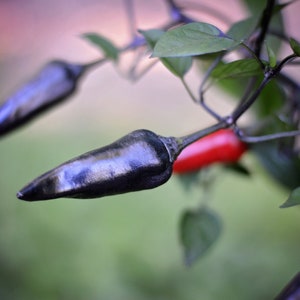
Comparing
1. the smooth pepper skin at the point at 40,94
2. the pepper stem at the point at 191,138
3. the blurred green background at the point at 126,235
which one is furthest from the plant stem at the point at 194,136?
the blurred green background at the point at 126,235

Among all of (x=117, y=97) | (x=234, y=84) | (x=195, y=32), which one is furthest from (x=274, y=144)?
(x=117, y=97)

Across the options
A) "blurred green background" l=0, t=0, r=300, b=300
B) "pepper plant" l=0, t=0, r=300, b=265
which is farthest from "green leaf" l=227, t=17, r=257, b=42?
"blurred green background" l=0, t=0, r=300, b=300

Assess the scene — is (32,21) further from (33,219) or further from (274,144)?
(274,144)

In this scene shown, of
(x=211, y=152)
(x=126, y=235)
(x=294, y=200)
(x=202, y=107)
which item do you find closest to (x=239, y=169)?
(x=211, y=152)

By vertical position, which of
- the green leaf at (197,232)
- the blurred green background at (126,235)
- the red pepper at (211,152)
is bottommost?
the blurred green background at (126,235)

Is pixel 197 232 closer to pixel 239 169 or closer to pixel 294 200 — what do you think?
pixel 239 169

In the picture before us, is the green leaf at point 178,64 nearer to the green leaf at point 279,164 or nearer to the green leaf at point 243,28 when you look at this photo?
the green leaf at point 243,28

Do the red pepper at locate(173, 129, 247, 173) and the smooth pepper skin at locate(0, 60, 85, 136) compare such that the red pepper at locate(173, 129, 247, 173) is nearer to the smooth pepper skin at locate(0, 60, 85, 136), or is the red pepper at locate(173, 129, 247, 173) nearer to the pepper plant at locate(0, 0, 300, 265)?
the pepper plant at locate(0, 0, 300, 265)
